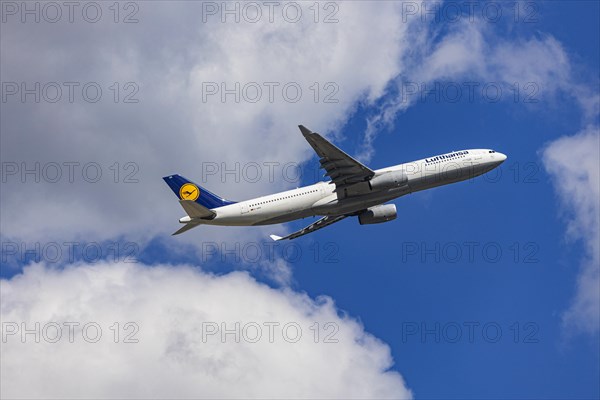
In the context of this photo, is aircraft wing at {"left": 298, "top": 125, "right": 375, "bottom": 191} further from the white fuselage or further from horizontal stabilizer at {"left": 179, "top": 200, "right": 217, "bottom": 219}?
horizontal stabilizer at {"left": 179, "top": 200, "right": 217, "bottom": 219}

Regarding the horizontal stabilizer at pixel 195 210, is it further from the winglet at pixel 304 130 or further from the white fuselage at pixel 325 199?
the winglet at pixel 304 130

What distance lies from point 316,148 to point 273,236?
66.2ft

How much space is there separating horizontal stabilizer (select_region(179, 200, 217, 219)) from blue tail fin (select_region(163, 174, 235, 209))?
11.0 feet

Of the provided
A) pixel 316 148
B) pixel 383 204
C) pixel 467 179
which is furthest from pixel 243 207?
pixel 467 179

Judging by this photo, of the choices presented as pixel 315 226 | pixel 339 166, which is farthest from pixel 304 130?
pixel 315 226

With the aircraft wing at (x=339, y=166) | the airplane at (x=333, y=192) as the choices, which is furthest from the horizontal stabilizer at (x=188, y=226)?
the aircraft wing at (x=339, y=166)

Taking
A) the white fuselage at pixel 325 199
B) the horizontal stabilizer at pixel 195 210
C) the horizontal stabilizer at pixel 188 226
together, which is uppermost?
the white fuselage at pixel 325 199

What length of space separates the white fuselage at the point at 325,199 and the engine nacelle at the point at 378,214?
15.1ft

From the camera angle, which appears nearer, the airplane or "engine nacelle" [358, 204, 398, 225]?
the airplane

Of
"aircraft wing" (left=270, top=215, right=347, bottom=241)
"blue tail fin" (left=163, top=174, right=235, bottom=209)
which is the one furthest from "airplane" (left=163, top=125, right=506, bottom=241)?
"aircraft wing" (left=270, top=215, right=347, bottom=241)

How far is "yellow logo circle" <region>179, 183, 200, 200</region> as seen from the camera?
314 feet

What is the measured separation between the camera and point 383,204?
325 feet

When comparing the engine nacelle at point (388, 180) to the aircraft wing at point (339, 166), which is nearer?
the aircraft wing at point (339, 166)

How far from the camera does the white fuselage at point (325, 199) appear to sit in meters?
92.3
